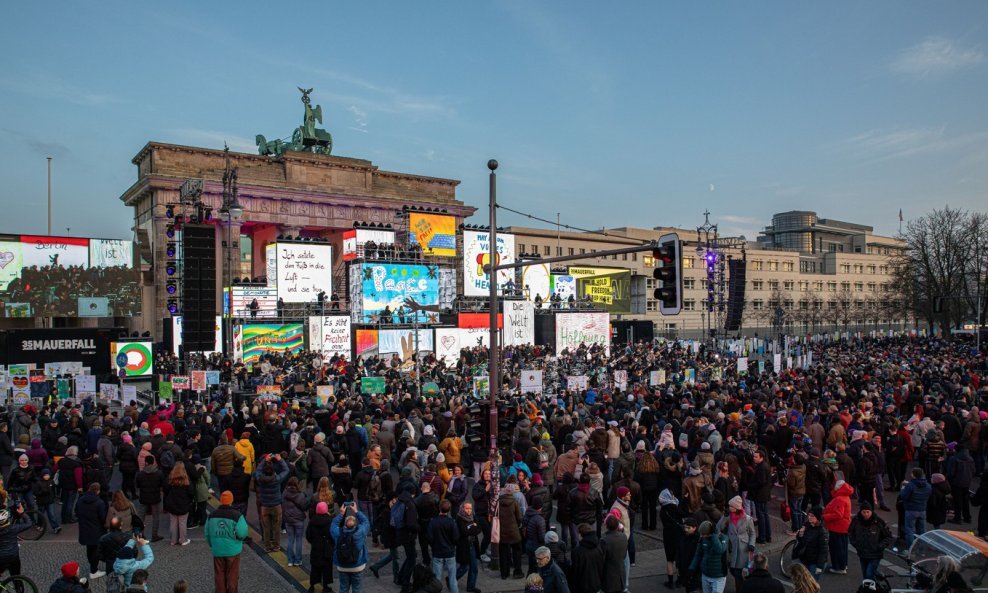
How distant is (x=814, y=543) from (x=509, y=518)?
4.30m

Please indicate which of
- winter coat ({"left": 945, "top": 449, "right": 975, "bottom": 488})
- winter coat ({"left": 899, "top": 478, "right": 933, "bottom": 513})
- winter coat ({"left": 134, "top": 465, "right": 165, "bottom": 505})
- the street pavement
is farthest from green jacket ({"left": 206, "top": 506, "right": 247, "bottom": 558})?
winter coat ({"left": 945, "top": 449, "right": 975, "bottom": 488})

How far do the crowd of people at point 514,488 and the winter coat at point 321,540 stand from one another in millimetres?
20

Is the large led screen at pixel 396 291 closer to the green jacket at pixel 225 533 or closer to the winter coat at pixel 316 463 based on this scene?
the winter coat at pixel 316 463

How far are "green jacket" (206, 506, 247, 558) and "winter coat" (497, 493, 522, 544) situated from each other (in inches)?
146

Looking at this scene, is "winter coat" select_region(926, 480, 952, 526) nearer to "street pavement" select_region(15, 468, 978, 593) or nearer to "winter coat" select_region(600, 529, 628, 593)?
"street pavement" select_region(15, 468, 978, 593)

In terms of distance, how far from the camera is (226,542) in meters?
9.69

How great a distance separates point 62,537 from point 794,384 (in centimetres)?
2273

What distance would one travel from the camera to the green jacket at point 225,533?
31.7 feet

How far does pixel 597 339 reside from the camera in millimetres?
52750

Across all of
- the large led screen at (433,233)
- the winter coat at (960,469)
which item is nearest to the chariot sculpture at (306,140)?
the large led screen at (433,233)

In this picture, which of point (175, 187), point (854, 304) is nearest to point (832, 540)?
point (175, 187)

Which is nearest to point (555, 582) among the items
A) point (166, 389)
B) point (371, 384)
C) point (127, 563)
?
point (127, 563)

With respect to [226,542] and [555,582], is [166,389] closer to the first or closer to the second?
[226,542]

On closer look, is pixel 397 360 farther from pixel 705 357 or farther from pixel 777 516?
pixel 777 516
